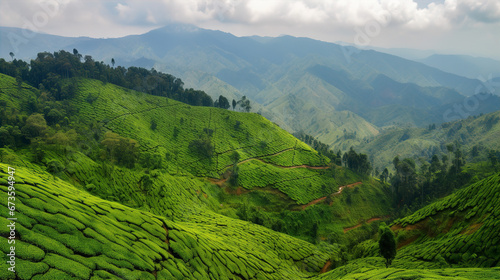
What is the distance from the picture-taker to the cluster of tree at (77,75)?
130125mm

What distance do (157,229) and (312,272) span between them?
Answer: 126 feet

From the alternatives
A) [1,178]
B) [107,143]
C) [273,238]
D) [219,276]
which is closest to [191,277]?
[219,276]

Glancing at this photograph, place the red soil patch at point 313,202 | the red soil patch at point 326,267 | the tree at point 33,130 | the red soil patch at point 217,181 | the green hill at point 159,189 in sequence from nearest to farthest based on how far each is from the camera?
1. the green hill at point 159,189
2. the red soil patch at point 326,267
3. the tree at point 33,130
4. the red soil patch at point 217,181
5. the red soil patch at point 313,202

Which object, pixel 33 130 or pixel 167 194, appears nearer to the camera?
pixel 33 130

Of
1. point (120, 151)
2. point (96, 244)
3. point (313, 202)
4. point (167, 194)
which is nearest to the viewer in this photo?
point (96, 244)

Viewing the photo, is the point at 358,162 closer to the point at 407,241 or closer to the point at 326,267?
the point at 326,267

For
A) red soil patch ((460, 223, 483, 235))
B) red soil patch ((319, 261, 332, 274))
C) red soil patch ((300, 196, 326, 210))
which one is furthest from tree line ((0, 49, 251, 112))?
red soil patch ((460, 223, 483, 235))

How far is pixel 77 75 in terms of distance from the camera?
142250 mm

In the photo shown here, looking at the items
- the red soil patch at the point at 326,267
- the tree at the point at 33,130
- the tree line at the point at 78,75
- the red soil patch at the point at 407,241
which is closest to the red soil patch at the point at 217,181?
the red soil patch at the point at 326,267

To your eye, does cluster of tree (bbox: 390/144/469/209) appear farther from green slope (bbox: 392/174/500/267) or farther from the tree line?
the tree line

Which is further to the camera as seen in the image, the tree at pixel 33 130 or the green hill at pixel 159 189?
the tree at pixel 33 130

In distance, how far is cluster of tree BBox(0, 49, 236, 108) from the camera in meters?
130

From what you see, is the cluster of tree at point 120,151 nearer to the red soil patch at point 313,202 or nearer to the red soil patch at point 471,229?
the red soil patch at point 313,202

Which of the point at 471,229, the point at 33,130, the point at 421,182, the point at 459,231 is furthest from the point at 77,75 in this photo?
the point at 421,182
